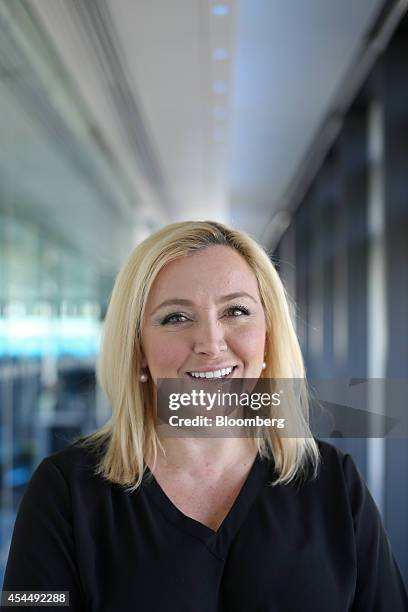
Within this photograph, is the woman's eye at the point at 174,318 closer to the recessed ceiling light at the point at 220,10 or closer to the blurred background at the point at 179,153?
the blurred background at the point at 179,153

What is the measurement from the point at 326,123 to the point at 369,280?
1.71 metres

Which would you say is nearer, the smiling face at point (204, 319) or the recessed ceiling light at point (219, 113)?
the smiling face at point (204, 319)

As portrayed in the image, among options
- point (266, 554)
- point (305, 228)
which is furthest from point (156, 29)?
point (305, 228)

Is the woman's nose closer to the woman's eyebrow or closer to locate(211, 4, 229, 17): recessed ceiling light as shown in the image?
the woman's eyebrow

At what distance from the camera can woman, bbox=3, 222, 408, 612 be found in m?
0.92

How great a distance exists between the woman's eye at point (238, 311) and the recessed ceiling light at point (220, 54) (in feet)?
6.76

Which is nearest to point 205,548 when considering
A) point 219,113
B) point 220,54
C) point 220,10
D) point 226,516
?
point 226,516

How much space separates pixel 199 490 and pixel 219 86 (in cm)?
257

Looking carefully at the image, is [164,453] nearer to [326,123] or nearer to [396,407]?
[396,407]

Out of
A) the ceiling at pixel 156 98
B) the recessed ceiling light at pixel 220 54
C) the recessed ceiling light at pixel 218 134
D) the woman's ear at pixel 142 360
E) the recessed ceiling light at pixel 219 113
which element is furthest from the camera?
the recessed ceiling light at pixel 218 134

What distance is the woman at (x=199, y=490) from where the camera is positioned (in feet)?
3.02

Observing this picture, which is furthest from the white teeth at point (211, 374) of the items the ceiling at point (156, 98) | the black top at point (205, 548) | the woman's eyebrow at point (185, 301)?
the ceiling at point (156, 98)

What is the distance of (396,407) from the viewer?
928 mm

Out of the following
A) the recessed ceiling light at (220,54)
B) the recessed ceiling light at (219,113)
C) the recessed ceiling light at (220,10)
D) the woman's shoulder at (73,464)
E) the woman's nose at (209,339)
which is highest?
the recessed ceiling light at (219,113)
